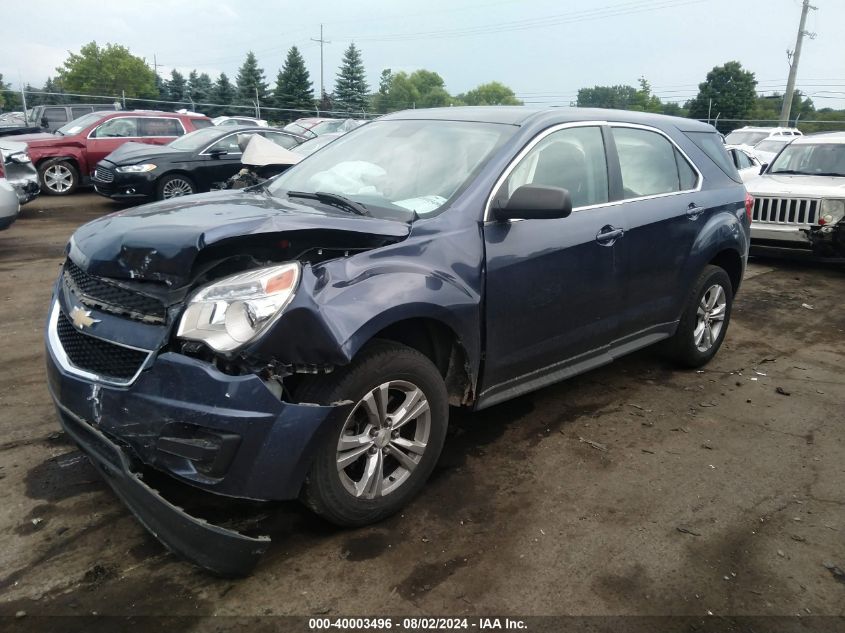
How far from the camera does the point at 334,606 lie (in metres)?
2.48

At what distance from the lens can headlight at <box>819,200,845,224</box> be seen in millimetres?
8406

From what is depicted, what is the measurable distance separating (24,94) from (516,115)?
2380 centimetres

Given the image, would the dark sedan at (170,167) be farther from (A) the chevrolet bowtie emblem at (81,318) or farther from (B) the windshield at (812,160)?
(A) the chevrolet bowtie emblem at (81,318)

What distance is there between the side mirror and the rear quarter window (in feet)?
7.28

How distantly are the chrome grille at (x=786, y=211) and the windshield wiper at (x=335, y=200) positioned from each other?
731 centimetres

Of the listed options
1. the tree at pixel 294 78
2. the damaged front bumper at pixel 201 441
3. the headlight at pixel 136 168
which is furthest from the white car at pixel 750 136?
the tree at pixel 294 78

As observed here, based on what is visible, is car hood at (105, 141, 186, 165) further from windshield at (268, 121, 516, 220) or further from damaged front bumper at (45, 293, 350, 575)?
damaged front bumper at (45, 293, 350, 575)

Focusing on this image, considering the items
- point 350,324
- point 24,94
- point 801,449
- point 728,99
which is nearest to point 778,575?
point 801,449

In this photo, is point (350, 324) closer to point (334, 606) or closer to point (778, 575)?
point (334, 606)

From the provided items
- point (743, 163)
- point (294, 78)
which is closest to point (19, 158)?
point (743, 163)

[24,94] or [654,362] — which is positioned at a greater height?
[24,94]

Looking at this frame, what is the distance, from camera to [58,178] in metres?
13.6

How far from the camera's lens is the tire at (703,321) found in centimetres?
478

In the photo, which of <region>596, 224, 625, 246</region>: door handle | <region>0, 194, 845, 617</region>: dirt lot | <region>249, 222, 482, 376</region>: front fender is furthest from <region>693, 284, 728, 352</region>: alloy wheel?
<region>249, 222, 482, 376</region>: front fender
